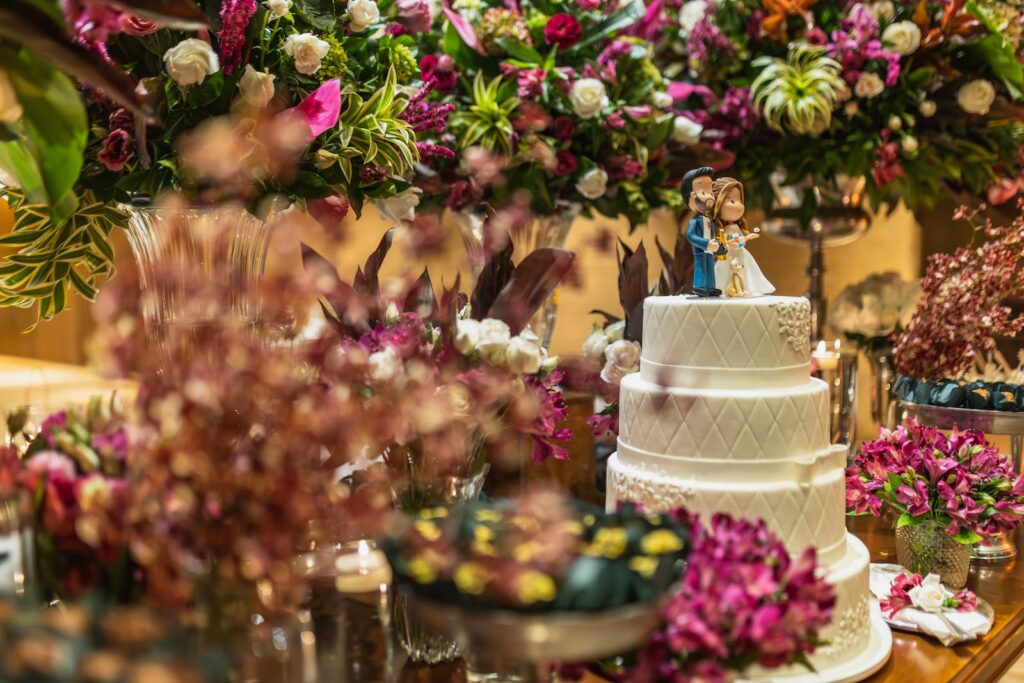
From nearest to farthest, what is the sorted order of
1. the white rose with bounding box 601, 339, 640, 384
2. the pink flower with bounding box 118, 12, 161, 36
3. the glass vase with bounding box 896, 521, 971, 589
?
the pink flower with bounding box 118, 12, 161, 36 < the glass vase with bounding box 896, 521, 971, 589 < the white rose with bounding box 601, 339, 640, 384

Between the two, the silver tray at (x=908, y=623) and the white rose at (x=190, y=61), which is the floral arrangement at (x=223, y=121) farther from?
the silver tray at (x=908, y=623)

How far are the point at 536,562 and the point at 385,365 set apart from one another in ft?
0.72

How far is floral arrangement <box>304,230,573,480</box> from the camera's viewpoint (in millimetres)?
663

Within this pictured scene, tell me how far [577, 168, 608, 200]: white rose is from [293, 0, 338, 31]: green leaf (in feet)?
1.77

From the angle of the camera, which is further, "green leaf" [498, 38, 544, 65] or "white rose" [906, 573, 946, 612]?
"green leaf" [498, 38, 544, 65]

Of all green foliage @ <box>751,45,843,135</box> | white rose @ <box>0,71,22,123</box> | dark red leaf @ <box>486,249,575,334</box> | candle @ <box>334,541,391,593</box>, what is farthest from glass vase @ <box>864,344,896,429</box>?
white rose @ <box>0,71,22,123</box>

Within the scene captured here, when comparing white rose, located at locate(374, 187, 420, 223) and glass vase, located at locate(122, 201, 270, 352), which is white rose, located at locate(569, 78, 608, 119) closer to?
white rose, located at locate(374, 187, 420, 223)

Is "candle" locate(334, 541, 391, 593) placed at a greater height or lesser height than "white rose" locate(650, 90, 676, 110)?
lesser

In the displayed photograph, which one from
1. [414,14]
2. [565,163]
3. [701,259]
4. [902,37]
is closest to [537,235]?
[565,163]

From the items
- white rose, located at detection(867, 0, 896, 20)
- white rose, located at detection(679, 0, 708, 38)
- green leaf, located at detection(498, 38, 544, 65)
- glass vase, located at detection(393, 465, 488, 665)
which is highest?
white rose, located at detection(679, 0, 708, 38)


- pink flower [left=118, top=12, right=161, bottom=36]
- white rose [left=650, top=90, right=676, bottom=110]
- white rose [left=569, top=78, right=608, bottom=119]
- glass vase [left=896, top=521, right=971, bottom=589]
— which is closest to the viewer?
pink flower [left=118, top=12, right=161, bottom=36]

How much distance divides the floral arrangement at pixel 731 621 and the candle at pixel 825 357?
2.71ft

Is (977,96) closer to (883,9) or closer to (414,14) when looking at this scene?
(883,9)

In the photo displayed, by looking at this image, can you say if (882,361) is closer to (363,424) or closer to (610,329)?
(610,329)
